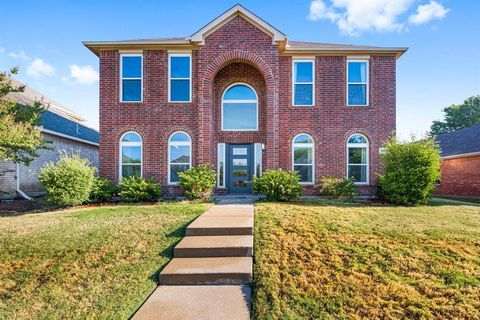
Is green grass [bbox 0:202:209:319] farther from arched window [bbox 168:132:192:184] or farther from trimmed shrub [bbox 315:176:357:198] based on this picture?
trimmed shrub [bbox 315:176:357:198]

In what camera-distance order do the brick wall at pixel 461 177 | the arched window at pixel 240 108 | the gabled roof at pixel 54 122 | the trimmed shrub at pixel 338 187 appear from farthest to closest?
the brick wall at pixel 461 177
the gabled roof at pixel 54 122
the arched window at pixel 240 108
the trimmed shrub at pixel 338 187

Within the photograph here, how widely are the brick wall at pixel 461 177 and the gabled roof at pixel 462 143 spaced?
41 cm

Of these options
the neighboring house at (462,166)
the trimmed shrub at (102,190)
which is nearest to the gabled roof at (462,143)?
the neighboring house at (462,166)

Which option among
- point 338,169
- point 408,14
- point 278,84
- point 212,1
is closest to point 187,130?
point 278,84

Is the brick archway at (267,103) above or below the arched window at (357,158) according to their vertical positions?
above

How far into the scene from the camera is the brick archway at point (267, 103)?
34.5ft

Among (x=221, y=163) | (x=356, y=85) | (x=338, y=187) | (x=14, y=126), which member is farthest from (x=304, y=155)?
(x=14, y=126)

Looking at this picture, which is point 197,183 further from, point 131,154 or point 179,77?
point 179,77

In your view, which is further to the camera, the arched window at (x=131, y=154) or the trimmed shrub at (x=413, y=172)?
the arched window at (x=131, y=154)

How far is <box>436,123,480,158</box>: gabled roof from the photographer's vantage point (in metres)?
15.3

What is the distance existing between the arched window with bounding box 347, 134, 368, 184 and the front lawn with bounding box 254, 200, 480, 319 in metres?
4.64

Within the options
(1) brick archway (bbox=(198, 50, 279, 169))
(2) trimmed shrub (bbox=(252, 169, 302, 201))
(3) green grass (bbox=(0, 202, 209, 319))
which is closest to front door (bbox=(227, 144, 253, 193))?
(1) brick archway (bbox=(198, 50, 279, 169))

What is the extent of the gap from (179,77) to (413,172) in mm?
9328

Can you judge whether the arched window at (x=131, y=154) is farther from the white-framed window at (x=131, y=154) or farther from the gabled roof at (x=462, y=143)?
the gabled roof at (x=462, y=143)
